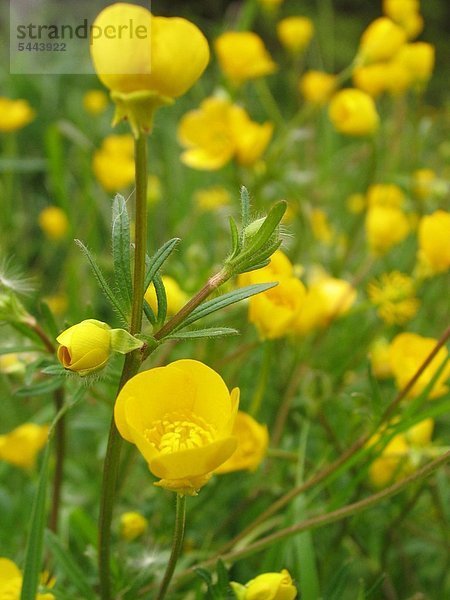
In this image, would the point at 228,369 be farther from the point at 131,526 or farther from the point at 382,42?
the point at 382,42

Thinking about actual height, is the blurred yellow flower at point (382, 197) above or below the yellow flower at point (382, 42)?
below

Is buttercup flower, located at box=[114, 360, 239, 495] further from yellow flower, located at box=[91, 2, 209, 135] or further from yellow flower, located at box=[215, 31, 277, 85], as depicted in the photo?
yellow flower, located at box=[215, 31, 277, 85]

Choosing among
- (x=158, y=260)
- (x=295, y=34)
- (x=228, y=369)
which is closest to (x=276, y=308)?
(x=158, y=260)

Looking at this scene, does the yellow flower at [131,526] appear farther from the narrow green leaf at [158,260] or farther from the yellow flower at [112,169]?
the yellow flower at [112,169]

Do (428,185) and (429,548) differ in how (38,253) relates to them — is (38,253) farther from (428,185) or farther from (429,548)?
(429,548)

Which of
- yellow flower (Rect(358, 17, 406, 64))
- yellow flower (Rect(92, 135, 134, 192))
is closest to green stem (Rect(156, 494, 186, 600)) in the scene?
yellow flower (Rect(358, 17, 406, 64))

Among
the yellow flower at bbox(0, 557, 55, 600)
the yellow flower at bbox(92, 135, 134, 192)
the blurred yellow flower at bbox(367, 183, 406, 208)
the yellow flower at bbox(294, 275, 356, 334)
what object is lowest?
the yellow flower at bbox(0, 557, 55, 600)

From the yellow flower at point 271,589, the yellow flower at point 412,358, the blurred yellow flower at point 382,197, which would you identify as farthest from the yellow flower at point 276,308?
the blurred yellow flower at point 382,197
